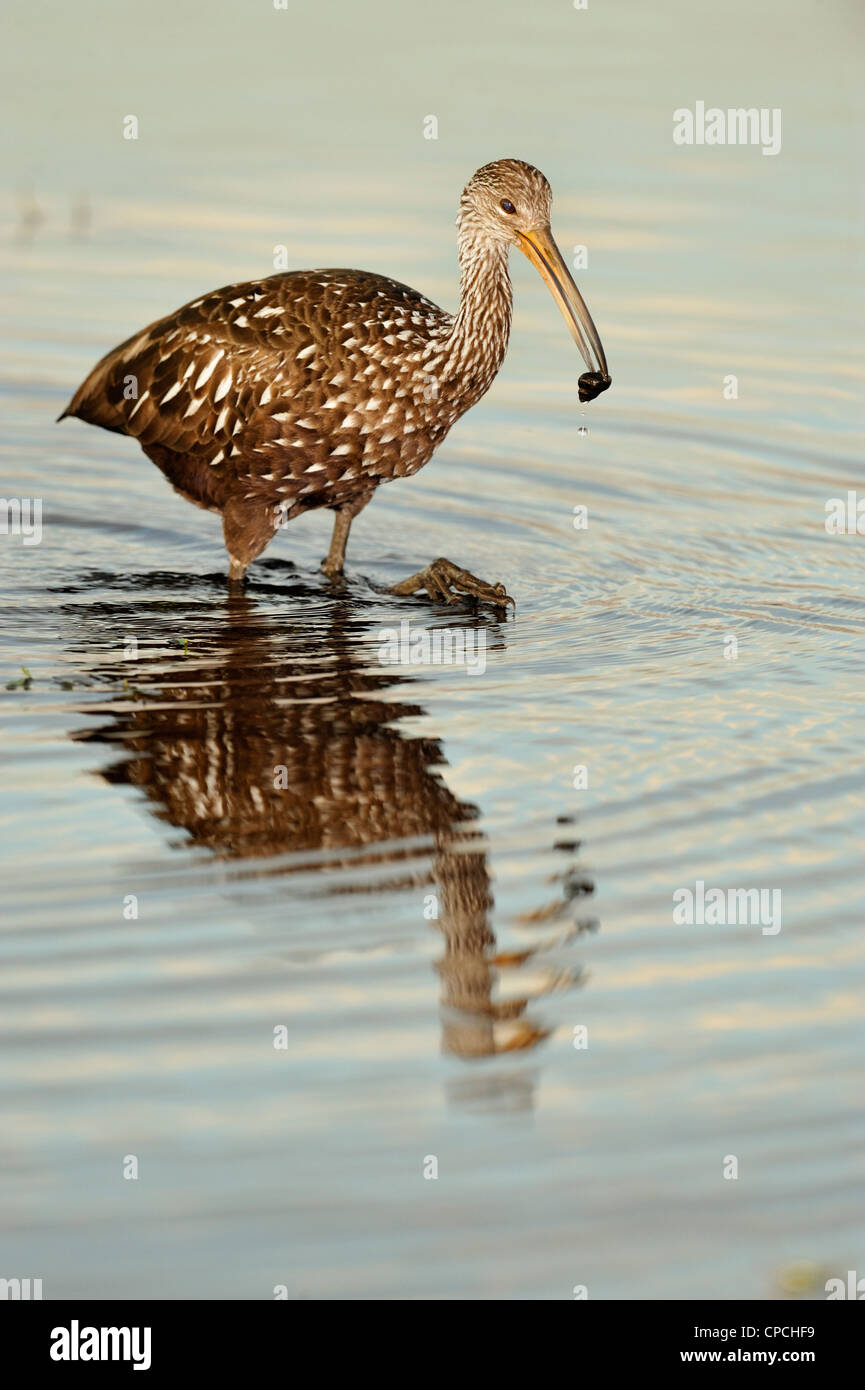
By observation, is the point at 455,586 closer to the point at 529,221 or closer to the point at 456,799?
the point at 529,221

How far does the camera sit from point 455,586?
11.1 metres

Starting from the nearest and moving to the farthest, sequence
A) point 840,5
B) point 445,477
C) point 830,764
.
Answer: point 830,764, point 445,477, point 840,5

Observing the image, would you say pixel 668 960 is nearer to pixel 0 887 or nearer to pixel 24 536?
pixel 0 887

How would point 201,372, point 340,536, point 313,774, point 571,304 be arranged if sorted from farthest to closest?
point 340,536 < point 201,372 < point 571,304 < point 313,774

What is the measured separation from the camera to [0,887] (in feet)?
23.8

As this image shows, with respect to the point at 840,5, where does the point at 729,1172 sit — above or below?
below

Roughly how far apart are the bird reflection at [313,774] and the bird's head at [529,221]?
55.1 inches

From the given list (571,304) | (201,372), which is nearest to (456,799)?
(571,304)

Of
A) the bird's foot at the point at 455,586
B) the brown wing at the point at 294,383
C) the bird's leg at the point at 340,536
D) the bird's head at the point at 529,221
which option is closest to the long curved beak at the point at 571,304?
the bird's head at the point at 529,221

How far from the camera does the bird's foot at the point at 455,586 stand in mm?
10961

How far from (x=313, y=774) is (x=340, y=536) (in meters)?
3.35

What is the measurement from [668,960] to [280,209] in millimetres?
11380
